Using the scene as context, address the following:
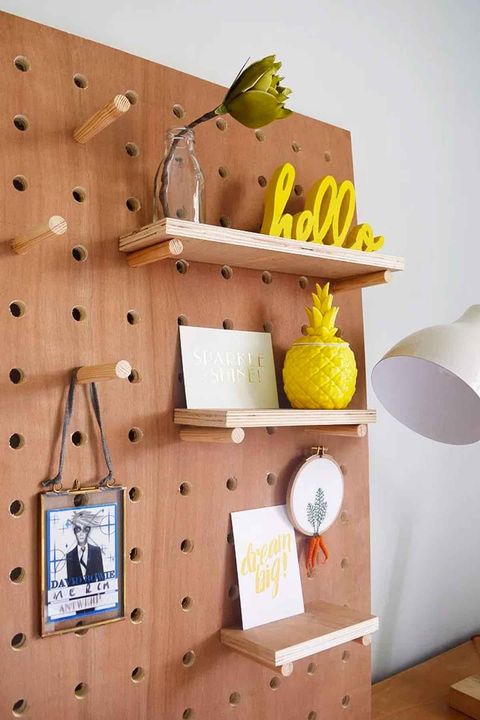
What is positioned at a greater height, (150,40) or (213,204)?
(150,40)

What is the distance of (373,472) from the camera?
1468mm

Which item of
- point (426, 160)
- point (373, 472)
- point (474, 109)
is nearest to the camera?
point (373, 472)

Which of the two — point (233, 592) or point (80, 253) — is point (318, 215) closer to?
point (80, 253)

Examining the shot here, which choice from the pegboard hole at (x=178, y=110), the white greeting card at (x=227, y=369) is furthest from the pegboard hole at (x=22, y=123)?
the white greeting card at (x=227, y=369)

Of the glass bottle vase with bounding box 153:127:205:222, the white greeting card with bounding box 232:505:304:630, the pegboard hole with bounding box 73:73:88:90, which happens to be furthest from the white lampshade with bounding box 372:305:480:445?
the pegboard hole with bounding box 73:73:88:90

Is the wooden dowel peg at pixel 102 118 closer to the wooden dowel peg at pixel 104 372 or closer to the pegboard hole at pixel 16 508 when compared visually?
the wooden dowel peg at pixel 104 372

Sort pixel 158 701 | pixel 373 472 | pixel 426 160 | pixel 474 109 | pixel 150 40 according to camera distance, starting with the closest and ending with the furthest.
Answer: pixel 158 701 → pixel 150 40 → pixel 373 472 → pixel 426 160 → pixel 474 109

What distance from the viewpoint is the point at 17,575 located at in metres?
0.91

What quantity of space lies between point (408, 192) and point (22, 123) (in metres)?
0.90

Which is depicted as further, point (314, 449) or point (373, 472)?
point (373, 472)

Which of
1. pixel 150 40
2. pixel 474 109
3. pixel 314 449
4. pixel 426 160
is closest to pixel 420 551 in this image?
pixel 314 449

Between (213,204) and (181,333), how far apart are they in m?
0.22

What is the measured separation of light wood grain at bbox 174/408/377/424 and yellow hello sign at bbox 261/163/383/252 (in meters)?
0.27

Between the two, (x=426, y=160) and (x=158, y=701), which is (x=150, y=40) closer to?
(x=426, y=160)
